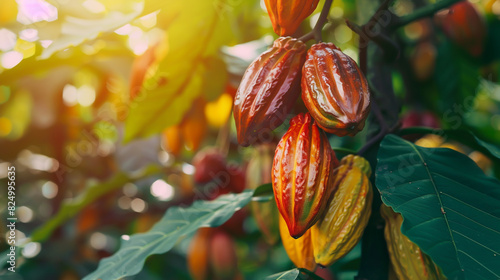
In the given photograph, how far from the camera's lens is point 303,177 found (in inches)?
21.8

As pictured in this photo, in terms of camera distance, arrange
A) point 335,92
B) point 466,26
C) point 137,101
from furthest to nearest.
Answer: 1. point 466,26
2. point 137,101
3. point 335,92

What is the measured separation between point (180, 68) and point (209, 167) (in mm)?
317

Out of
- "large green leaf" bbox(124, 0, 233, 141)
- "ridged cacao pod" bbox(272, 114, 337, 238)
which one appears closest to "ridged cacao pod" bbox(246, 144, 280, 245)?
"large green leaf" bbox(124, 0, 233, 141)

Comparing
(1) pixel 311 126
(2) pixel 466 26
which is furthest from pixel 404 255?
(2) pixel 466 26

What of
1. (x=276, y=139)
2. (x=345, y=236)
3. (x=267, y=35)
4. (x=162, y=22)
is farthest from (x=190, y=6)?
(x=345, y=236)

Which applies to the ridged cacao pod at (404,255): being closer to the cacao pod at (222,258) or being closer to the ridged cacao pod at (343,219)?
the ridged cacao pod at (343,219)

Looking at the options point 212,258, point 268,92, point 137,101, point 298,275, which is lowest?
point 212,258

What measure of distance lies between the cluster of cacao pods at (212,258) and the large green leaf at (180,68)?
314 millimetres

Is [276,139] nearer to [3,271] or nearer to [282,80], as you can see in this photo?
[282,80]

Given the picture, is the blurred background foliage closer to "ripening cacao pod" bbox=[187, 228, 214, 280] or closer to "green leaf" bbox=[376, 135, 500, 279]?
"ripening cacao pod" bbox=[187, 228, 214, 280]

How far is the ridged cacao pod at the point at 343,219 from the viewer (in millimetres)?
592

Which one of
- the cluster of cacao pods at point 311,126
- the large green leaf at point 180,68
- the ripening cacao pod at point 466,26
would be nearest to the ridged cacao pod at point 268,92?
the cluster of cacao pods at point 311,126

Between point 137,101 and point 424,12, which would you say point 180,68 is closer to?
point 137,101

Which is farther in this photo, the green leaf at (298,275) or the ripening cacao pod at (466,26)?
Answer: the ripening cacao pod at (466,26)
